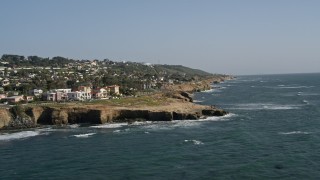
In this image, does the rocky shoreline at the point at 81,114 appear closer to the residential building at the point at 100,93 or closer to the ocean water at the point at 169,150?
the ocean water at the point at 169,150

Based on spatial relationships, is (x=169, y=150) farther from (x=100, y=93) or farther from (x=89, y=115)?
(x=100, y=93)

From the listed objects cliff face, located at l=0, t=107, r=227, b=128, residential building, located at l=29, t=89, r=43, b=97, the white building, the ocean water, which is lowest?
the ocean water

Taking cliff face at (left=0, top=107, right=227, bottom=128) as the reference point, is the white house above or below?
above

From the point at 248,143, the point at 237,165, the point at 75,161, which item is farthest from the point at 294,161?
the point at 75,161

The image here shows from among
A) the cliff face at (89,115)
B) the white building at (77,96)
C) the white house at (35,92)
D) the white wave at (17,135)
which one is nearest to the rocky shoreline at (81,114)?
the cliff face at (89,115)

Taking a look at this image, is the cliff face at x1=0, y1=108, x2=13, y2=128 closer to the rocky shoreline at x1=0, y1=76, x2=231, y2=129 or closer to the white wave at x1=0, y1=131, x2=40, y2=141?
the rocky shoreline at x1=0, y1=76, x2=231, y2=129

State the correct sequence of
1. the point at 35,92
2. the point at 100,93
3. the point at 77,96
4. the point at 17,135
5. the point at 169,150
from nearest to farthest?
the point at 169,150 < the point at 17,135 < the point at 77,96 < the point at 35,92 < the point at 100,93

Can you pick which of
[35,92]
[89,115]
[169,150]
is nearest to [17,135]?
[89,115]

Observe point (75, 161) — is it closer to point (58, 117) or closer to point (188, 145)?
point (188, 145)

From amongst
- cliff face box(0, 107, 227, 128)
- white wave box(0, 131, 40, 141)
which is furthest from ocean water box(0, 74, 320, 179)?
cliff face box(0, 107, 227, 128)
